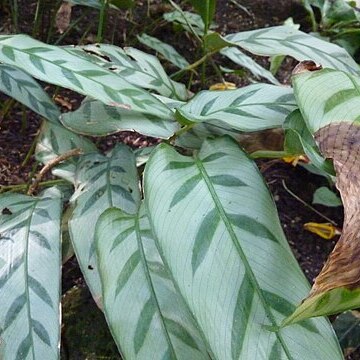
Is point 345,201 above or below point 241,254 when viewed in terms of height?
above

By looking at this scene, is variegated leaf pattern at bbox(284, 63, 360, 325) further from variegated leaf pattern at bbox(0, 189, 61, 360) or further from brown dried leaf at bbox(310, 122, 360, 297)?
variegated leaf pattern at bbox(0, 189, 61, 360)

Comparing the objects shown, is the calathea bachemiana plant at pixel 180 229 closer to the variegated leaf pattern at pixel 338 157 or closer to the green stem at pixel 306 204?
the variegated leaf pattern at pixel 338 157

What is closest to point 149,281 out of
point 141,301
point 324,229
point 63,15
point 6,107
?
point 141,301

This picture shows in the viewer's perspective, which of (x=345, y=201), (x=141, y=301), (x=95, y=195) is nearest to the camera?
(x=345, y=201)

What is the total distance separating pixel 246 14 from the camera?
2.30m

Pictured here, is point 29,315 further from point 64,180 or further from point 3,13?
point 3,13

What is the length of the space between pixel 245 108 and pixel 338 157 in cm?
27

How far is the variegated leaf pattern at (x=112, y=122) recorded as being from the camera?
93cm

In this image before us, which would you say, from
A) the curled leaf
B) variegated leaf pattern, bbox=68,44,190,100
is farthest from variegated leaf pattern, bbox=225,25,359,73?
the curled leaf

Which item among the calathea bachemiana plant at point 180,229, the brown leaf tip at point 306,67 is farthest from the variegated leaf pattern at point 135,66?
the brown leaf tip at point 306,67

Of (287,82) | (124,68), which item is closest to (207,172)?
(124,68)

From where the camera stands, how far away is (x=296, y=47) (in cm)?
119

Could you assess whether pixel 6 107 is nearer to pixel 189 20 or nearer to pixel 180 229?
pixel 189 20

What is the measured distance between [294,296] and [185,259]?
12 centimetres
